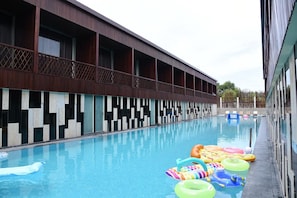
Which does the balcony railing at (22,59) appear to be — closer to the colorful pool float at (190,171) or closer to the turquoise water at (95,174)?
the turquoise water at (95,174)

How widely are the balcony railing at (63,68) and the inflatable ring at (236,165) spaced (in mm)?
6609

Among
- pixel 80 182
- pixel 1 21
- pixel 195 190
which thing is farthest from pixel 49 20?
pixel 195 190

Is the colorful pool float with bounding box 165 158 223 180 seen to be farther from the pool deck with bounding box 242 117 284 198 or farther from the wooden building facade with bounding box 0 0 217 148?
the wooden building facade with bounding box 0 0 217 148

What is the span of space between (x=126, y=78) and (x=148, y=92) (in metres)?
2.37

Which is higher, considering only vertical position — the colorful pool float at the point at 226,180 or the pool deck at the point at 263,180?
the pool deck at the point at 263,180

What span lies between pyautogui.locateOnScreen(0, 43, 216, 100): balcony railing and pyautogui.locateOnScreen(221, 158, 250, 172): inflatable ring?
6609mm

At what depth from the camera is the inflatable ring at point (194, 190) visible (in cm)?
317

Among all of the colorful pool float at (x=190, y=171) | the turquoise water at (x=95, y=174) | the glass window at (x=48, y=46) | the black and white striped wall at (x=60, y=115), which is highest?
the glass window at (x=48, y=46)

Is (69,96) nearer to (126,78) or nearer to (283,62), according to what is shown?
(126,78)

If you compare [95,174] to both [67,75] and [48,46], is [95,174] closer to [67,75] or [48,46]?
[67,75]

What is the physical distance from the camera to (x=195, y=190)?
3.23 meters

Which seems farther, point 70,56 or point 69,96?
point 70,56

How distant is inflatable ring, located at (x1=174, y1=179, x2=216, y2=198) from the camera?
10.4 ft

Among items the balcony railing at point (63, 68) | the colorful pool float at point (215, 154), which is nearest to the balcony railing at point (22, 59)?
the balcony railing at point (63, 68)
